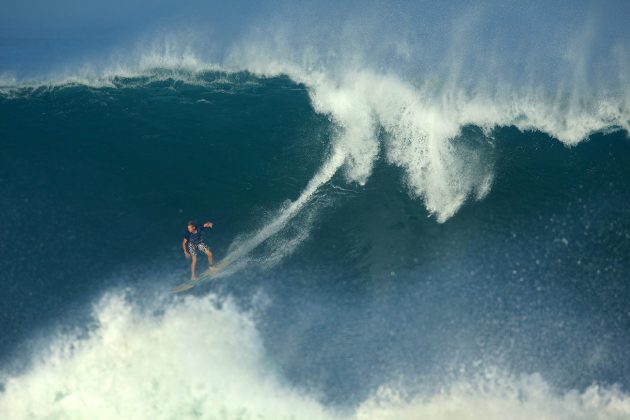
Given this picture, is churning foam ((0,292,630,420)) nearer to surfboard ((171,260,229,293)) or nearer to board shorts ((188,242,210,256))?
surfboard ((171,260,229,293))

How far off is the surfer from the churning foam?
1167 mm

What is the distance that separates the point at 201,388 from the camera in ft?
37.1

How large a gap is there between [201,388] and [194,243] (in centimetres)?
292

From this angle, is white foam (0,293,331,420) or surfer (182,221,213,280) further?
surfer (182,221,213,280)

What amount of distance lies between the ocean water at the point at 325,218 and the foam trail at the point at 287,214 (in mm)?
44

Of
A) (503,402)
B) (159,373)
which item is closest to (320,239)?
(159,373)

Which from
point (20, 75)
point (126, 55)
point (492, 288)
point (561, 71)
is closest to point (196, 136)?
point (126, 55)

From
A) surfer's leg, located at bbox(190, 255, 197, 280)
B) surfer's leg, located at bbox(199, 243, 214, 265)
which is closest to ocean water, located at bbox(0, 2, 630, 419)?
surfer's leg, located at bbox(190, 255, 197, 280)

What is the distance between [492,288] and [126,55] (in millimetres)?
10069

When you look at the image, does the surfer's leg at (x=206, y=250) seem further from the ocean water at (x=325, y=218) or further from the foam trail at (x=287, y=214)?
the ocean water at (x=325, y=218)

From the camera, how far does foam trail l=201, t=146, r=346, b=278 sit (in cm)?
1197

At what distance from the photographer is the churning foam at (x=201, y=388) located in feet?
36.8

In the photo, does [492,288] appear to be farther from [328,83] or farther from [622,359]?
[328,83]

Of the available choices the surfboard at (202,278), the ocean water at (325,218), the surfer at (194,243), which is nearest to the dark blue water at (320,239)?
the ocean water at (325,218)
